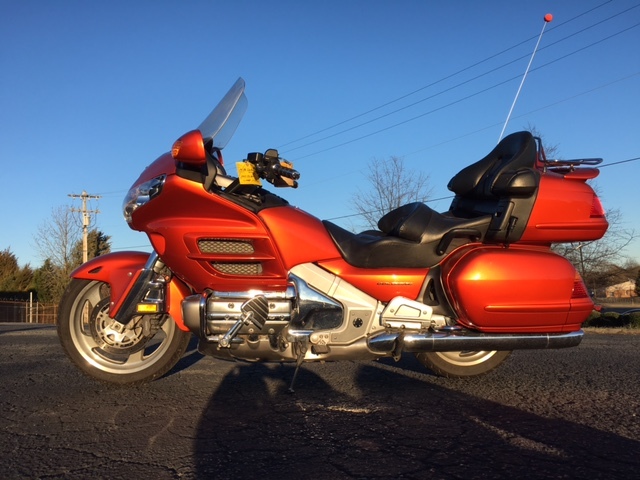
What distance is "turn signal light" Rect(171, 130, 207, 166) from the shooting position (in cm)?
342

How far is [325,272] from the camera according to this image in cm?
355

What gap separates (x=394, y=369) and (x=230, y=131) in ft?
8.05

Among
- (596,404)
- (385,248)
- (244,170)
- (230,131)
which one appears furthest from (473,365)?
(230,131)

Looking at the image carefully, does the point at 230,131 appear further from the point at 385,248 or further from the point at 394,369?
the point at 394,369

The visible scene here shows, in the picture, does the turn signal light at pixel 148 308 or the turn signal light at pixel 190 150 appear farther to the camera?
the turn signal light at pixel 148 308

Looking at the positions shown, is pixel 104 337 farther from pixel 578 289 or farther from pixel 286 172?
pixel 578 289

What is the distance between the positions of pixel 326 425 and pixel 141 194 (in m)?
1.99

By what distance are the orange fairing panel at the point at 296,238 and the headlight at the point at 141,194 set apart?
2.42 ft

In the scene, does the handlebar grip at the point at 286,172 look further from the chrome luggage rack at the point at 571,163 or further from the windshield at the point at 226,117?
the chrome luggage rack at the point at 571,163

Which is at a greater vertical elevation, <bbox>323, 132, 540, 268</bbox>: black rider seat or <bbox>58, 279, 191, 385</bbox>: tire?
<bbox>323, 132, 540, 268</bbox>: black rider seat

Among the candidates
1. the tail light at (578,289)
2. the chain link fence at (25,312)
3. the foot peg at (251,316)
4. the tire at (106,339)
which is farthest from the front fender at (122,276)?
the chain link fence at (25,312)

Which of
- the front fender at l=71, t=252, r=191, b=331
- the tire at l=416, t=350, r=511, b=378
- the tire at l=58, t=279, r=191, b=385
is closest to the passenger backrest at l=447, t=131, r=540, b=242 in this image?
the tire at l=416, t=350, r=511, b=378

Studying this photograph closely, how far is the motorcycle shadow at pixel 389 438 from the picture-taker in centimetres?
230

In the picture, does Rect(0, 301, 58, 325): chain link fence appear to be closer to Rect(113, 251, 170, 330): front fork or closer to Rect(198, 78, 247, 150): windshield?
Rect(113, 251, 170, 330): front fork
